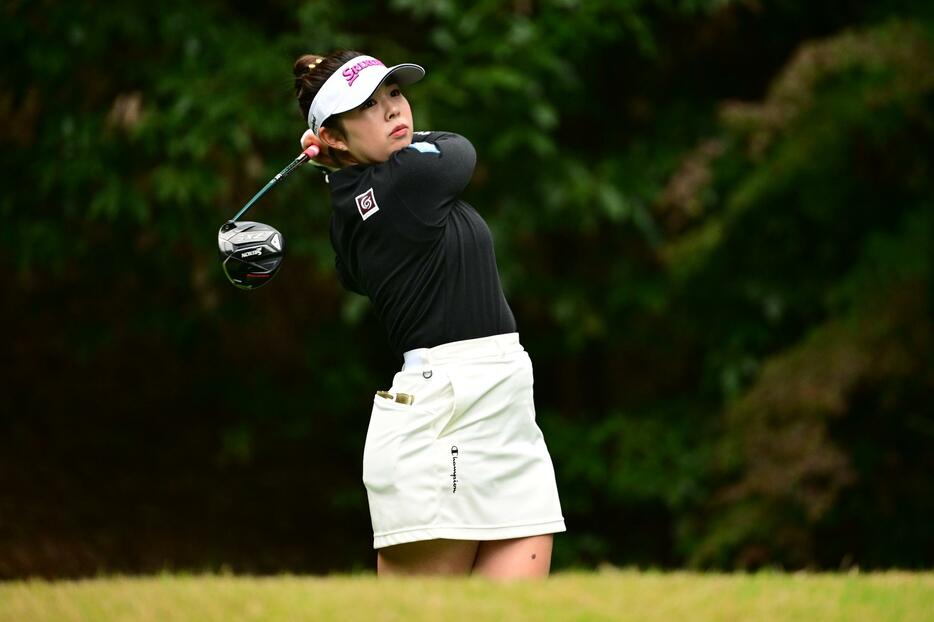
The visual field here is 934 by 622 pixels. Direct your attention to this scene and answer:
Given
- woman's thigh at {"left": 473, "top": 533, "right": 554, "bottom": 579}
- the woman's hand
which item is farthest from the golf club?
woman's thigh at {"left": 473, "top": 533, "right": 554, "bottom": 579}

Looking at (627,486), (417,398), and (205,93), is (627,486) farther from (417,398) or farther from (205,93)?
(417,398)

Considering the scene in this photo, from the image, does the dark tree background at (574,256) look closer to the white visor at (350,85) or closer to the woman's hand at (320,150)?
the woman's hand at (320,150)

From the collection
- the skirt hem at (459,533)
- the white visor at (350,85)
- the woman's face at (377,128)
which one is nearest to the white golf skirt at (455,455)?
the skirt hem at (459,533)

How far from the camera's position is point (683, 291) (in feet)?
37.0

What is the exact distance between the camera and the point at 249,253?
4.62 metres

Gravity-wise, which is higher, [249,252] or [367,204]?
[367,204]

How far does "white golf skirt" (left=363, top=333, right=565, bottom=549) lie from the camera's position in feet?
14.5

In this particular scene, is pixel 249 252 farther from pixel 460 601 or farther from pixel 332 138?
pixel 460 601

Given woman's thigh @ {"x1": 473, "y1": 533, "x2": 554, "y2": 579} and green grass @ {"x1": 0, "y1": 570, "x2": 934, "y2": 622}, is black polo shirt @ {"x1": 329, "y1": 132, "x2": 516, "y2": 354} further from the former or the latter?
green grass @ {"x1": 0, "y1": 570, "x2": 934, "y2": 622}

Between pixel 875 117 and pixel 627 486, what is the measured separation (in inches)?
141

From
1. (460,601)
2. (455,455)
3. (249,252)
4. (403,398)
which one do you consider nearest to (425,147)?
(249,252)

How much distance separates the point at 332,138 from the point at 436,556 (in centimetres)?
142

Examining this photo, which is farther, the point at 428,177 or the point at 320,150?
the point at 320,150

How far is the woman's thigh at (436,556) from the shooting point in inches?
178
